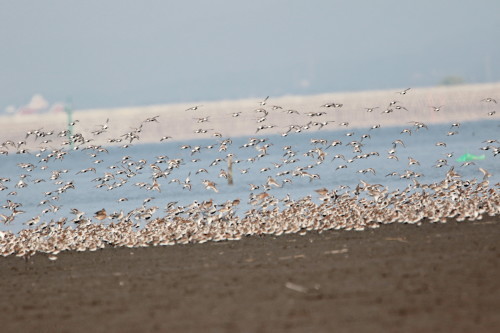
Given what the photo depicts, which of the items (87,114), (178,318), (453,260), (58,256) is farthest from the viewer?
(87,114)

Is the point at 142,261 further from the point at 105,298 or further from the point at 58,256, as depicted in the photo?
the point at 105,298

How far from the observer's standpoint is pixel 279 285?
17.8 m

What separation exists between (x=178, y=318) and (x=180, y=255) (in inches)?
330

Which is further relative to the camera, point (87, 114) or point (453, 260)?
point (87, 114)

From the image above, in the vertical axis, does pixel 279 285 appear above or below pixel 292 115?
below

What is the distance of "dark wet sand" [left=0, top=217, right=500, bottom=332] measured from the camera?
14727mm

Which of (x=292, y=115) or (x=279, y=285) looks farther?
(x=292, y=115)

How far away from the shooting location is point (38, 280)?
21781 millimetres

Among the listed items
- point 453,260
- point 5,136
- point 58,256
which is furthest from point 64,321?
point 5,136

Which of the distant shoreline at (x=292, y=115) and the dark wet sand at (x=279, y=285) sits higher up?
the distant shoreline at (x=292, y=115)

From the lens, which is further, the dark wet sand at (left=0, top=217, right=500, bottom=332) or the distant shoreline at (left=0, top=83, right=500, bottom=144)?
the distant shoreline at (left=0, top=83, right=500, bottom=144)

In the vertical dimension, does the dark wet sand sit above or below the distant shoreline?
below

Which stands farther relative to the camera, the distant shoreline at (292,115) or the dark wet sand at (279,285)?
the distant shoreline at (292,115)

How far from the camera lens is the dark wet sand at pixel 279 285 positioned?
14.7 meters
